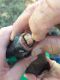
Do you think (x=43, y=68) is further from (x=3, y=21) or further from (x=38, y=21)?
(x=3, y=21)

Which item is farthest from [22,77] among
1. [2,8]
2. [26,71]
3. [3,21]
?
[2,8]

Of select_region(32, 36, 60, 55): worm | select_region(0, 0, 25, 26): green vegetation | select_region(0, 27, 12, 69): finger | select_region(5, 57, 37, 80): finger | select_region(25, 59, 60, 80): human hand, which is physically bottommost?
select_region(25, 59, 60, 80): human hand

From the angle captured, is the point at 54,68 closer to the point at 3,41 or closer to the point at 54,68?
the point at 54,68

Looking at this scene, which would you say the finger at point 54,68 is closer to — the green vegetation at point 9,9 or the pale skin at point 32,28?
the pale skin at point 32,28

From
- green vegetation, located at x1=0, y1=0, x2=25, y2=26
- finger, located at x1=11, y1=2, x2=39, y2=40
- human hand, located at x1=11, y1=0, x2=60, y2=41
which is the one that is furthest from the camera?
green vegetation, located at x1=0, y1=0, x2=25, y2=26

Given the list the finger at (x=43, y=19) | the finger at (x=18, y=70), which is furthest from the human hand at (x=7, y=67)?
the finger at (x=43, y=19)

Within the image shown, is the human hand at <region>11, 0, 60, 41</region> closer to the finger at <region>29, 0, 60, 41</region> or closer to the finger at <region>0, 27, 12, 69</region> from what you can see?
the finger at <region>29, 0, 60, 41</region>

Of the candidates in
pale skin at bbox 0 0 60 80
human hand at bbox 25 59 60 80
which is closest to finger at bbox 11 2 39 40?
pale skin at bbox 0 0 60 80

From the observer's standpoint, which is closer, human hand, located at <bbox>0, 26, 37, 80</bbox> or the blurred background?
human hand, located at <bbox>0, 26, 37, 80</bbox>
